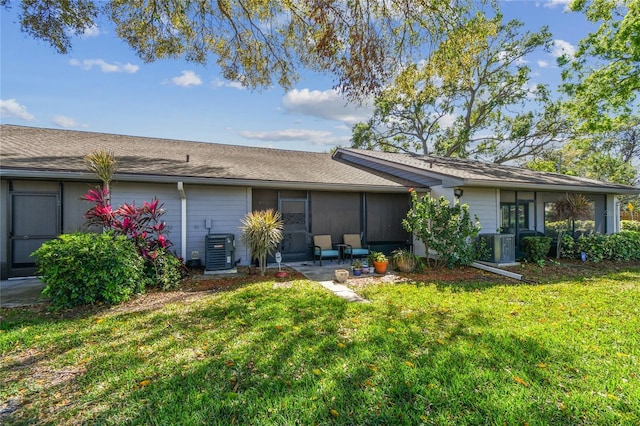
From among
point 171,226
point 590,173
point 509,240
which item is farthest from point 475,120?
point 171,226

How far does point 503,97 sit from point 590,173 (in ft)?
44.7

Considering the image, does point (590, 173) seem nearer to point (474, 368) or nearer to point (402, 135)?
point (402, 135)

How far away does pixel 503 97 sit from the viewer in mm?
19984

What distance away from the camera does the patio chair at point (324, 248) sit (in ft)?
29.3

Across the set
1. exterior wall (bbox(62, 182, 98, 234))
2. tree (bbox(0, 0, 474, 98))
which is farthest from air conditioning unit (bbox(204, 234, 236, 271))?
tree (bbox(0, 0, 474, 98))

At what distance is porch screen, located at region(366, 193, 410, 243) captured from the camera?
33.3 feet

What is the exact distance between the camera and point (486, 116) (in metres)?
21.3

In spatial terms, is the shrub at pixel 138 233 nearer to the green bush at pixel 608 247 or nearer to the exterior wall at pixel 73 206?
the exterior wall at pixel 73 206

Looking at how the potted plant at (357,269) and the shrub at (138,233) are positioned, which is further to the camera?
the potted plant at (357,269)

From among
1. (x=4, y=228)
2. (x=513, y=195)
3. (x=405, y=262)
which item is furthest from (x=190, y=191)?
(x=513, y=195)

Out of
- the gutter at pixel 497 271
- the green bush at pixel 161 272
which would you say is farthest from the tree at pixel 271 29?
the gutter at pixel 497 271

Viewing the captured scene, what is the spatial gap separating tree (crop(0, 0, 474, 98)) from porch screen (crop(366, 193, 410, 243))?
179 inches

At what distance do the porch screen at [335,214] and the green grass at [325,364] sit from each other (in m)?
4.47

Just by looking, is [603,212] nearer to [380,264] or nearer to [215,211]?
[380,264]
